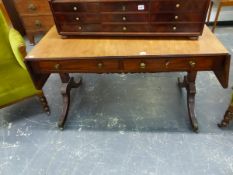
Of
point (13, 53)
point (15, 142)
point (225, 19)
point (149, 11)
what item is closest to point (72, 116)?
point (15, 142)

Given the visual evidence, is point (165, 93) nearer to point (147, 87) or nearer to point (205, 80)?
point (147, 87)

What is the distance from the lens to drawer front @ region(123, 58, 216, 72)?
1122 millimetres

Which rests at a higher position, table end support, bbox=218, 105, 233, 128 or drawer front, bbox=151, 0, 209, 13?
drawer front, bbox=151, 0, 209, 13

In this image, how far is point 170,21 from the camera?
45.9 inches

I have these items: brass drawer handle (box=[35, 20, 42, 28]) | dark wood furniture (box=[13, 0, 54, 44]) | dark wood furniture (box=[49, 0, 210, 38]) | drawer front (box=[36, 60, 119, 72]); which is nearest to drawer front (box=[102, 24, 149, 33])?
dark wood furniture (box=[49, 0, 210, 38])

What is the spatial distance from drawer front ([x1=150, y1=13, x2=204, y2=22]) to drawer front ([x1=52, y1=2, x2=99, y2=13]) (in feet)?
1.13

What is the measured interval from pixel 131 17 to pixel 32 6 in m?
1.84

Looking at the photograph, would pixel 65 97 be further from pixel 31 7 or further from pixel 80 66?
pixel 31 7

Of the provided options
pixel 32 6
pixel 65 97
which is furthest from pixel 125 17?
pixel 32 6

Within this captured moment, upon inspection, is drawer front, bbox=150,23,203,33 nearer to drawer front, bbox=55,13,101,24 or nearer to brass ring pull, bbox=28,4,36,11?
drawer front, bbox=55,13,101,24

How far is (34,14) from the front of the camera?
2576 millimetres

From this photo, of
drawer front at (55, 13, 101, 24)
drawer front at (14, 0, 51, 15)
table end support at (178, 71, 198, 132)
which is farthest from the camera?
drawer front at (14, 0, 51, 15)

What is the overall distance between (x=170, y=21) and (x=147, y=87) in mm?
932

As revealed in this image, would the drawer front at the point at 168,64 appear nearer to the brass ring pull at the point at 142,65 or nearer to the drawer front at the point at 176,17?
the brass ring pull at the point at 142,65
